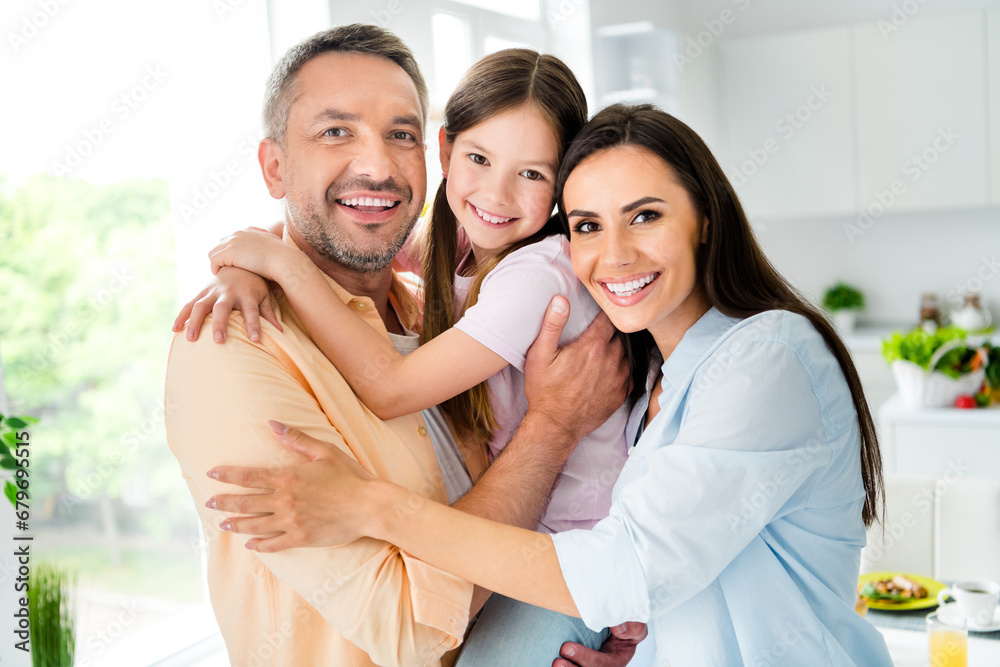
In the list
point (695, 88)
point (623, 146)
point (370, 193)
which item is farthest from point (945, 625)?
point (695, 88)

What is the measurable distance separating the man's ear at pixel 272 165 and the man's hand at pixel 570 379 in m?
0.56

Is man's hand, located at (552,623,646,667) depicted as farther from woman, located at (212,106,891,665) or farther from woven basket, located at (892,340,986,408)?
woven basket, located at (892,340,986,408)

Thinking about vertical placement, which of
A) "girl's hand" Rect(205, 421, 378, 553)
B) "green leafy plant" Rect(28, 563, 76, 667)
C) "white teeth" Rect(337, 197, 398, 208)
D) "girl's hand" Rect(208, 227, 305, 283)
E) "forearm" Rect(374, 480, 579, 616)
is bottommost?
"green leafy plant" Rect(28, 563, 76, 667)

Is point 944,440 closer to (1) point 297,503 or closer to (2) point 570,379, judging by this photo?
(2) point 570,379

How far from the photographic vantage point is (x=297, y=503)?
43.8 inches

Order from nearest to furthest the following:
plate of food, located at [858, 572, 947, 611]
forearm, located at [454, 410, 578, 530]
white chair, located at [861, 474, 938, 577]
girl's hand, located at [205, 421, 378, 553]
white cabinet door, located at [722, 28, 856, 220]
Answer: girl's hand, located at [205, 421, 378, 553]
forearm, located at [454, 410, 578, 530]
plate of food, located at [858, 572, 947, 611]
white chair, located at [861, 474, 938, 577]
white cabinet door, located at [722, 28, 856, 220]

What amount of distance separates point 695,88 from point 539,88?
144 inches

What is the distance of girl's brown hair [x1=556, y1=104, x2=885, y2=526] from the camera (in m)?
1.36

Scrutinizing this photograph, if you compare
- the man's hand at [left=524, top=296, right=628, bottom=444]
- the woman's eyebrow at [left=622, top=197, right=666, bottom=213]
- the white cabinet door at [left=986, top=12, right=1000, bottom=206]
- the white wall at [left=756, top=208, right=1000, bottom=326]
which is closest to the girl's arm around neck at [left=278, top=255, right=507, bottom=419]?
the man's hand at [left=524, top=296, right=628, bottom=444]

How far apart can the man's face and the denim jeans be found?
678 mm

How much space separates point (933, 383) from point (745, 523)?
2.90m

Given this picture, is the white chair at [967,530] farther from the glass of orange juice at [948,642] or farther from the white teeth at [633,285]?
the white teeth at [633,285]

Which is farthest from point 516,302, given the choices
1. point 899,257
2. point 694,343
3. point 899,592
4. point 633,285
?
point 899,257

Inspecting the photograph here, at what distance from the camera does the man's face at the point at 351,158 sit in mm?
1487
